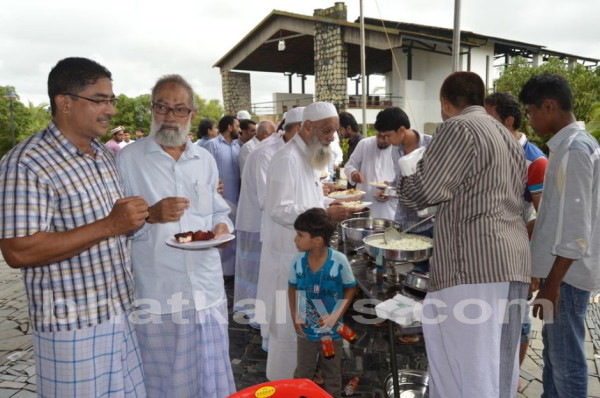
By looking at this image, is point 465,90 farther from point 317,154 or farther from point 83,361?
point 83,361

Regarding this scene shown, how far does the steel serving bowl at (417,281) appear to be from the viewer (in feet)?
7.46

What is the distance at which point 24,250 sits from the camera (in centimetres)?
145

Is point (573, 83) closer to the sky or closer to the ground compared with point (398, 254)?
closer to the sky

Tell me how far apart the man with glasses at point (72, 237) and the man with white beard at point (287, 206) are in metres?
1.21

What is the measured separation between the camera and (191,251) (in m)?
2.14

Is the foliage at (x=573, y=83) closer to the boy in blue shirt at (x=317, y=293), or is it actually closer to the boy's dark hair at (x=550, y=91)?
the boy's dark hair at (x=550, y=91)

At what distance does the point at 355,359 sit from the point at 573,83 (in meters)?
10.9

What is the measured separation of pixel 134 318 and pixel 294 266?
1.03 m

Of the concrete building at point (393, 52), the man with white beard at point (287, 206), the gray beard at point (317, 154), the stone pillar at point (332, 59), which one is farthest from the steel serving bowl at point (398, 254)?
Answer: the stone pillar at point (332, 59)

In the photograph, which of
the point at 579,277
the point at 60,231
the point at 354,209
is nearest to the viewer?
the point at 60,231

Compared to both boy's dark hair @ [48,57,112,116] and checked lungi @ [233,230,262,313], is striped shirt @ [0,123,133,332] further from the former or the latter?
checked lungi @ [233,230,262,313]

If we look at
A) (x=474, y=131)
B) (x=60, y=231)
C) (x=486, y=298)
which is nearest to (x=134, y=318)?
(x=60, y=231)

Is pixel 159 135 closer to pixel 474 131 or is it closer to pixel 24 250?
pixel 24 250

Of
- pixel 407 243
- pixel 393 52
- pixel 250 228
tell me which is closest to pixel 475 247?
pixel 407 243
